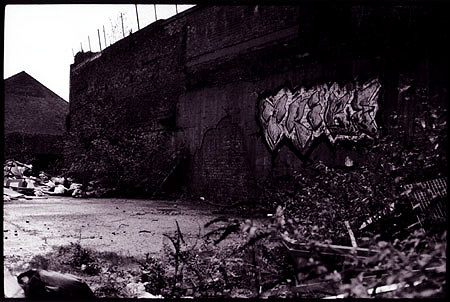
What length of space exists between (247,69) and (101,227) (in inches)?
172

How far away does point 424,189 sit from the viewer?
9.53 feet

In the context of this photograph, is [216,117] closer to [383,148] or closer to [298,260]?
[383,148]

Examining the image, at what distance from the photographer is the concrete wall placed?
613 cm

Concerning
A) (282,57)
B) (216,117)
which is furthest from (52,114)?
(282,57)

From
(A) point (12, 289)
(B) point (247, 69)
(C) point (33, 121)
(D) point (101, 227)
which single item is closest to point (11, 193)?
(D) point (101, 227)

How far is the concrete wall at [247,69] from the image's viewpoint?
613 cm

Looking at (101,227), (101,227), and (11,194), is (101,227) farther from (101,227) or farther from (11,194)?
(11,194)

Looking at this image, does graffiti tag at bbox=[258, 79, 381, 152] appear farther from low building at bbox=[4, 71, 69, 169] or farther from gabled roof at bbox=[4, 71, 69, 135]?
gabled roof at bbox=[4, 71, 69, 135]

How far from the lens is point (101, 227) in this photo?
20.4 ft

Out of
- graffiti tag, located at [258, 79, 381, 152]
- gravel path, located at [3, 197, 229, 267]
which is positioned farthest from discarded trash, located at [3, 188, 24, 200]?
graffiti tag, located at [258, 79, 381, 152]

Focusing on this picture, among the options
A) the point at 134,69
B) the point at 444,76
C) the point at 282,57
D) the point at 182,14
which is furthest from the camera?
the point at 134,69

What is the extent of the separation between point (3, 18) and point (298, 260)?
236 centimetres

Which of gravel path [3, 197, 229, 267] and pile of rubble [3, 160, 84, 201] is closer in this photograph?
gravel path [3, 197, 229, 267]

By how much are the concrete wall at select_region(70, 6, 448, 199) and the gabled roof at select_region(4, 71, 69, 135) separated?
10765 mm
